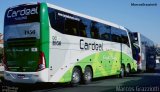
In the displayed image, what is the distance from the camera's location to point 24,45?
46.4ft

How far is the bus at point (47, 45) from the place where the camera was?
13.7 m

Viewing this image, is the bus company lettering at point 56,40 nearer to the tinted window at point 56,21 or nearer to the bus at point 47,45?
the bus at point 47,45

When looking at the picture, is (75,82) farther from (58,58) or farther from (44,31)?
(44,31)

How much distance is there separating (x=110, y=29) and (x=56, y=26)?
23.0 feet

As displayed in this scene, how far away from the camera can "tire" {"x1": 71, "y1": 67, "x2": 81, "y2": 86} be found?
1584cm

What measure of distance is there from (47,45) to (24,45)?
43.0 inches

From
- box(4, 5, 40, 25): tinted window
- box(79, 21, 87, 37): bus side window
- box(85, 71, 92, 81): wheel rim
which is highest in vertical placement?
box(4, 5, 40, 25): tinted window

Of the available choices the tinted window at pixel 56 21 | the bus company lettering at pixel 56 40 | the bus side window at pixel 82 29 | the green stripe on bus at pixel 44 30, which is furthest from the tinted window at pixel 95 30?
the green stripe on bus at pixel 44 30

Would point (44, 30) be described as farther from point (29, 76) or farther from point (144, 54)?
point (144, 54)

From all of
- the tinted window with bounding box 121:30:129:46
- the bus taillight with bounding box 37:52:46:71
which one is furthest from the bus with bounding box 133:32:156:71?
the bus taillight with bounding box 37:52:46:71

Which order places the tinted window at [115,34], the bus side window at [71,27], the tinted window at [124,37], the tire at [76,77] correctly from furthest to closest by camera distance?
1. the tinted window at [124,37]
2. the tinted window at [115,34]
3. the tire at [76,77]
4. the bus side window at [71,27]

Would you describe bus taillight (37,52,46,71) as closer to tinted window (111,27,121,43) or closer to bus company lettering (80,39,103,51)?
bus company lettering (80,39,103,51)

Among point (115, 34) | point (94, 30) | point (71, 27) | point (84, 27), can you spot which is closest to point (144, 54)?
point (115, 34)

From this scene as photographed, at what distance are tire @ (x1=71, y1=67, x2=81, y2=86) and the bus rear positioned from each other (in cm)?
241
